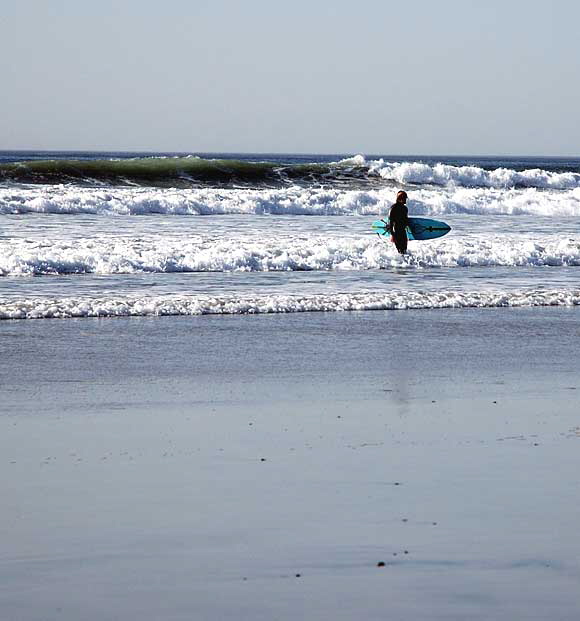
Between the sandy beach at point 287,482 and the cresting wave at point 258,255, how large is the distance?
6.68 metres

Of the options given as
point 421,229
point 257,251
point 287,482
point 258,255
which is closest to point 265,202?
point 421,229

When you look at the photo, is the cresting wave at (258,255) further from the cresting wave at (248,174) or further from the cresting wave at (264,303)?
the cresting wave at (248,174)

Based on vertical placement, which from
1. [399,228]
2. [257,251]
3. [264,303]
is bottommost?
[264,303]

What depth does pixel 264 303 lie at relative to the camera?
13414 millimetres

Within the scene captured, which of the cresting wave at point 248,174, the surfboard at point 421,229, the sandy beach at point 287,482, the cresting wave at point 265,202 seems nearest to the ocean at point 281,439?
the sandy beach at point 287,482

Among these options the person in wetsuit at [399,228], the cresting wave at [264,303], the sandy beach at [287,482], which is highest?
the person in wetsuit at [399,228]

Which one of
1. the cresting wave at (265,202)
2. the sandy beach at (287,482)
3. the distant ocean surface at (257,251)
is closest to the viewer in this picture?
the sandy beach at (287,482)

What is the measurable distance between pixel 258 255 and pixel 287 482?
489 inches

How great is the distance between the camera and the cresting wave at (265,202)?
26.6 metres

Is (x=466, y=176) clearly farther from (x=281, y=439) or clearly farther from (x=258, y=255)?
(x=281, y=439)

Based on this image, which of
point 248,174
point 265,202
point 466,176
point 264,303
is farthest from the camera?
point 466,176

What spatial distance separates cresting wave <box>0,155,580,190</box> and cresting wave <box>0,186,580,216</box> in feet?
15.7

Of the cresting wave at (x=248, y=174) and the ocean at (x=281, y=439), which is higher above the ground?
the cresting wave at (x=248, y=174)

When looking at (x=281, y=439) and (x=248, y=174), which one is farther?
(x=248, y=174)
